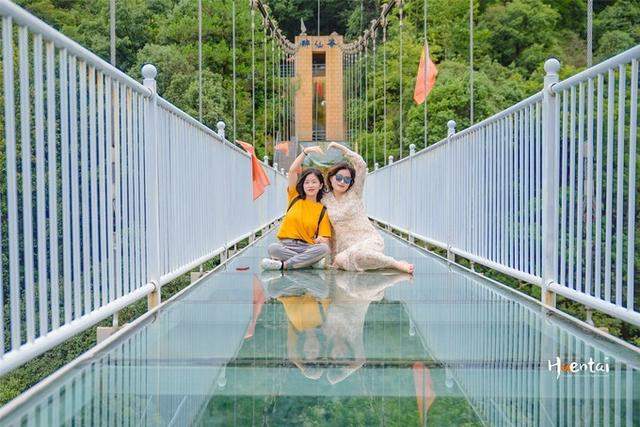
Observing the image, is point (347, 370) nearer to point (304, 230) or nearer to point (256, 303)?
point (256, 303)

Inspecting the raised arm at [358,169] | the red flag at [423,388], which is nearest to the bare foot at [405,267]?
the raised arm at [358,169]

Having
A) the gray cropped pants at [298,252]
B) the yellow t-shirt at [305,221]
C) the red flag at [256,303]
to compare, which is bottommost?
the red flag at [256,303]

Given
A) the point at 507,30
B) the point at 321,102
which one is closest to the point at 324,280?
the point at 507,30

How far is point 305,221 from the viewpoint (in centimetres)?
436

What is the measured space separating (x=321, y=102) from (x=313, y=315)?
3846 centimetres

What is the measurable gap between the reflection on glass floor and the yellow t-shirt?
4.44 feet

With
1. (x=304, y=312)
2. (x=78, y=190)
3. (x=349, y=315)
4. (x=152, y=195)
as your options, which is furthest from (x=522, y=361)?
(x=152, y=195)

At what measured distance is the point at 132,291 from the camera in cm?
260

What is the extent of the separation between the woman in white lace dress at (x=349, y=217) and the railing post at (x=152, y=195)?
4.68 ft

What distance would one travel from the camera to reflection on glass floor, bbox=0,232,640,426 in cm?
143

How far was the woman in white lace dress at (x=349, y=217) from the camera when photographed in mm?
4246

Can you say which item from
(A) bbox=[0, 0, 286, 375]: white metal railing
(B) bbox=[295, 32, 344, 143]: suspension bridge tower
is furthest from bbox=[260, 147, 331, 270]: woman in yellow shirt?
(B) bbox=[295, 32, 344, 143]: suspension bridge tower

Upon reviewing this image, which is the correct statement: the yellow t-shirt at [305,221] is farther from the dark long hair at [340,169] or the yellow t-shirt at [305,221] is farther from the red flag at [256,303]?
the red flag at [256,303]

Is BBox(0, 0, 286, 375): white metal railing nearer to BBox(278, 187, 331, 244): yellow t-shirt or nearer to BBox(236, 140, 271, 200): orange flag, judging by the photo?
BBox(278, 187, 331, 244): yellow t-shirt
